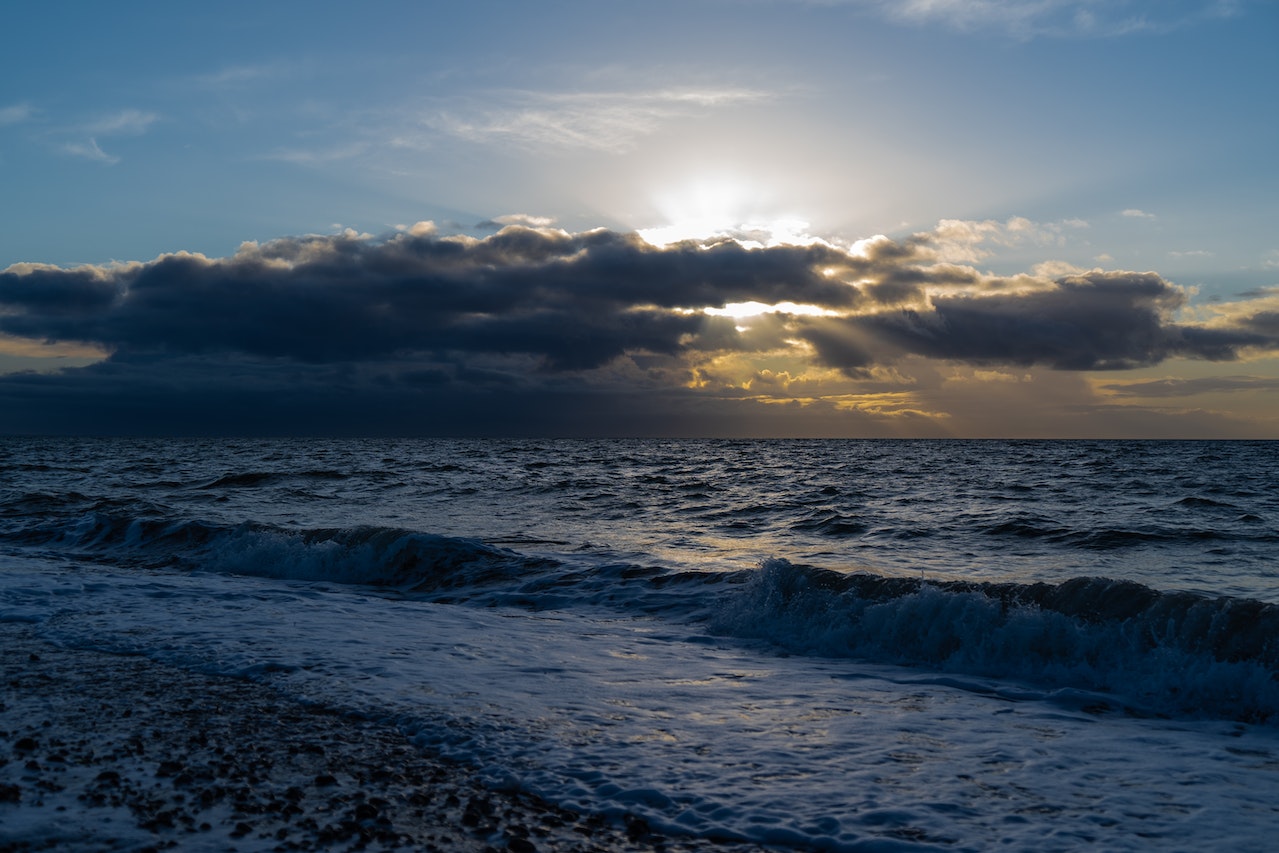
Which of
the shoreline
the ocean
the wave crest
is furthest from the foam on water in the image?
the wave crest

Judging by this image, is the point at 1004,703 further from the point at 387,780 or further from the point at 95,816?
the point at 95,816

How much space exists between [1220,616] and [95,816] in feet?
35.5

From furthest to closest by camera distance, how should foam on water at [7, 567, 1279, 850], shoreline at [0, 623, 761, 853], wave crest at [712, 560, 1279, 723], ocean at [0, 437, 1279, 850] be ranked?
wave crest at [712, 560, 1279, 723] → ocean at [0, 437, 1279, 850] → foam on water at [7, 567, 1279, 850] → shoreline at [0, 623, 761, 853]

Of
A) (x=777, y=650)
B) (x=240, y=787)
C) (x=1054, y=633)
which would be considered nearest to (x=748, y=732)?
(x=240, y=787)

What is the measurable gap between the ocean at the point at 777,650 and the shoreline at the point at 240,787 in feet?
1.08

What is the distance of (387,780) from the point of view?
5117mm

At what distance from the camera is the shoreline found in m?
4.21

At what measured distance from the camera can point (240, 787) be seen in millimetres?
4852

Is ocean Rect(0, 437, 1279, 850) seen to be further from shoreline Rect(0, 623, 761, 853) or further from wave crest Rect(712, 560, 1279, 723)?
shoreline Rect(0, 623, 761, 853)

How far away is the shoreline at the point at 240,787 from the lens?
4.21m

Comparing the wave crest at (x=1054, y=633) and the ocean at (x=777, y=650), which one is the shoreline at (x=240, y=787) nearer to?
the ocean at (x=777, y=650)

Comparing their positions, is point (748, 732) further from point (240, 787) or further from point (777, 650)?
point (777, 650)

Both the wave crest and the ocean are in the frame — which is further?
the wave crest

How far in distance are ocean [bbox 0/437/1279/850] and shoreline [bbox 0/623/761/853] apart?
0.33 metres
